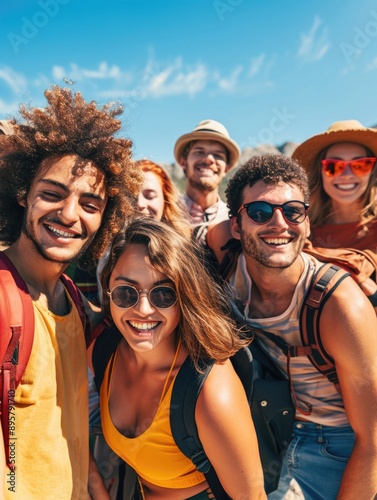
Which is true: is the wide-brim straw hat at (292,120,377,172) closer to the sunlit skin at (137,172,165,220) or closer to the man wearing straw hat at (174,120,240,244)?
the sunlit skin at (137,172,165,220)

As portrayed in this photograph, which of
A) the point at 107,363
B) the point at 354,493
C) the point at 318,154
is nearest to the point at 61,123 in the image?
the point at 107,363

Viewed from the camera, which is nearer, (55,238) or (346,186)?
(55,238)

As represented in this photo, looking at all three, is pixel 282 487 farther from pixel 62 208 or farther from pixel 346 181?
pixel 62 208

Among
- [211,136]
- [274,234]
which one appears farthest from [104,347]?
[211,136]

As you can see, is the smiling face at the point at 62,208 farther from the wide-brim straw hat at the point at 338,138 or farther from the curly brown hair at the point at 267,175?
the wide-brim straw hat at the point at 338,138

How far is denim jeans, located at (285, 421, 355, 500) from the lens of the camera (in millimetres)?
2818

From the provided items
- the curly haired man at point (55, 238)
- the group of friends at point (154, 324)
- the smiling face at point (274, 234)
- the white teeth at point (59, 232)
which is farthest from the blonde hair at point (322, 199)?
the white teeth at point (59, 232)

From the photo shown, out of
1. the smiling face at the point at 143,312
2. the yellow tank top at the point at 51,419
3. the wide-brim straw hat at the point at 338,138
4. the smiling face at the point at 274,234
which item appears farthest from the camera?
the wide-brim straw hat at the point at 338,138

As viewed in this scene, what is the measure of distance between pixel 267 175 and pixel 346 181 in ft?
4.75

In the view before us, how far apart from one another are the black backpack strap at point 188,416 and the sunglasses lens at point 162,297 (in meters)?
0.44

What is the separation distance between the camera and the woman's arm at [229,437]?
2.13 metres

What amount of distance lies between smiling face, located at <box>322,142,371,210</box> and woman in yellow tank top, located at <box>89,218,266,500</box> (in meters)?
2.02

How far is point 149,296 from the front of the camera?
7.93 feet

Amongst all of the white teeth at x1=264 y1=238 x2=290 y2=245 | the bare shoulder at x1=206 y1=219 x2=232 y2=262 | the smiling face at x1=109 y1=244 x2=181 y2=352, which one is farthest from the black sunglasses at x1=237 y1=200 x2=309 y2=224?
the smiling face at x1=109 y1=244 x2=181 y2=352
